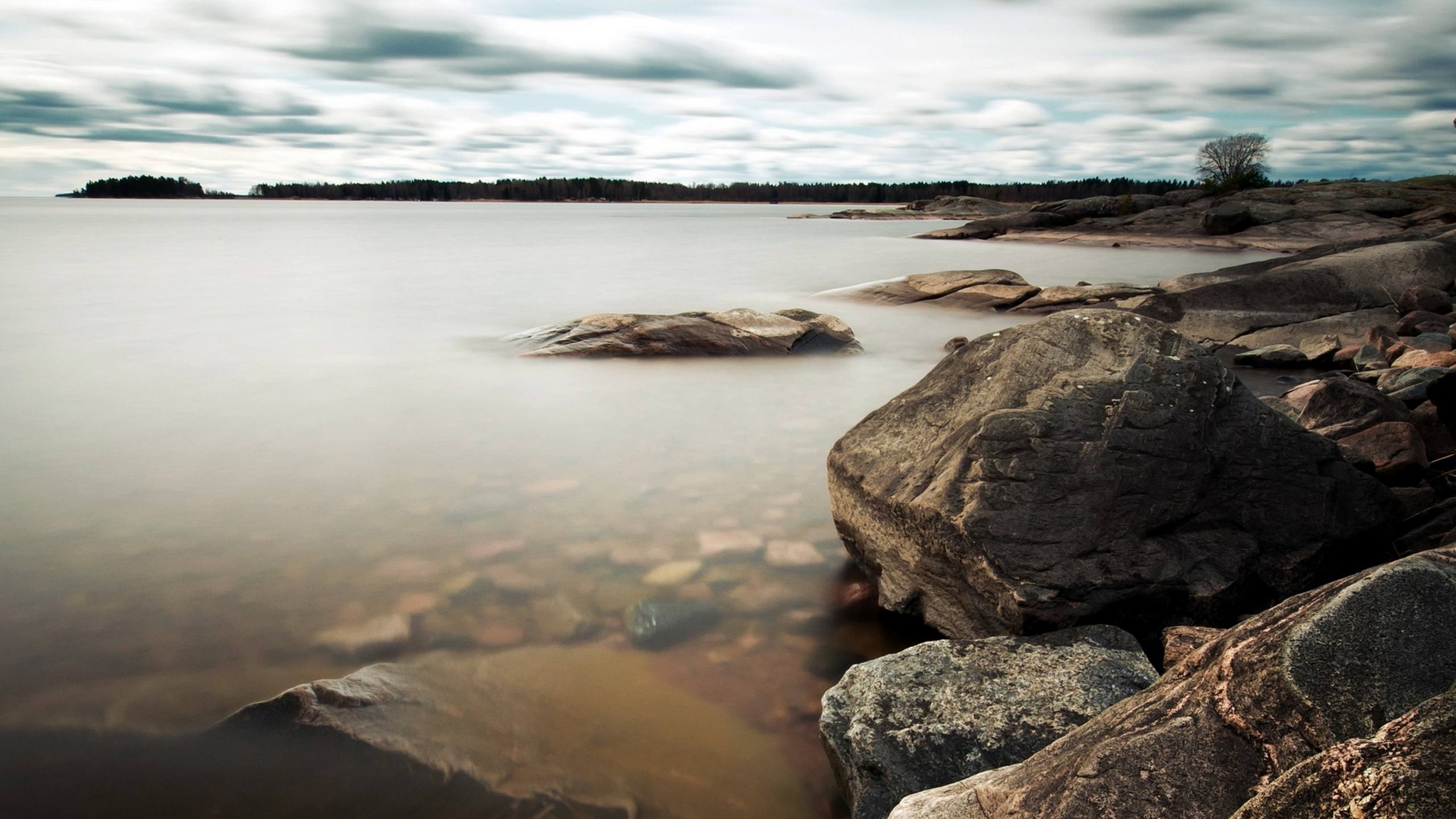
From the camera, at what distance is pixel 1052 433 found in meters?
3.57

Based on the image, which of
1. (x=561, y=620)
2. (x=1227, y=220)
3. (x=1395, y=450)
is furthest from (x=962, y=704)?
(x=1227, y=220)

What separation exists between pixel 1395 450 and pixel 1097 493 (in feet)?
8.21

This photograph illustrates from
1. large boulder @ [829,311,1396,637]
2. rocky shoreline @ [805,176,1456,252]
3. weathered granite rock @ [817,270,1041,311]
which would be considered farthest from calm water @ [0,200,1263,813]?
rocky shoreline @ [805,176,1456,252]

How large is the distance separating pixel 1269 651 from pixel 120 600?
4640 mm

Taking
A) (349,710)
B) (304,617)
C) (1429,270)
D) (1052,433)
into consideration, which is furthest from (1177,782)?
(1429,270)

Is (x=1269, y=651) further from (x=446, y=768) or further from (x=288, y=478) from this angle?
(x=288, y=478)

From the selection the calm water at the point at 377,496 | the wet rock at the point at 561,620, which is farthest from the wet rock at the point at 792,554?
the wet rock at the point at 561,620

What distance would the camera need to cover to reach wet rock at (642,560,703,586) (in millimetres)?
4371

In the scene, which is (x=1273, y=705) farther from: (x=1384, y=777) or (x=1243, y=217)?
(x=1243, y=217)

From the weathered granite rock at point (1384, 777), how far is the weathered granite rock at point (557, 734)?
1792mm

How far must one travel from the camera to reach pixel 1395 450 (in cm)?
471

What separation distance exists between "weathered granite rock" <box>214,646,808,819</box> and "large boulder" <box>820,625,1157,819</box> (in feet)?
1.07

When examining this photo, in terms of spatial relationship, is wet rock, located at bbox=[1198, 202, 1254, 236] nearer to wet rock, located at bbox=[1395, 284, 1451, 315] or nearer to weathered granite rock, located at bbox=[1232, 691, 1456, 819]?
wet rock, located at bbox=[1395, 284, 1451, 315]

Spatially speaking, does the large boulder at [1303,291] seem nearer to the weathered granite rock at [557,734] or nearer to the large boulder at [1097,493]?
the large boulder at [1097,493]
